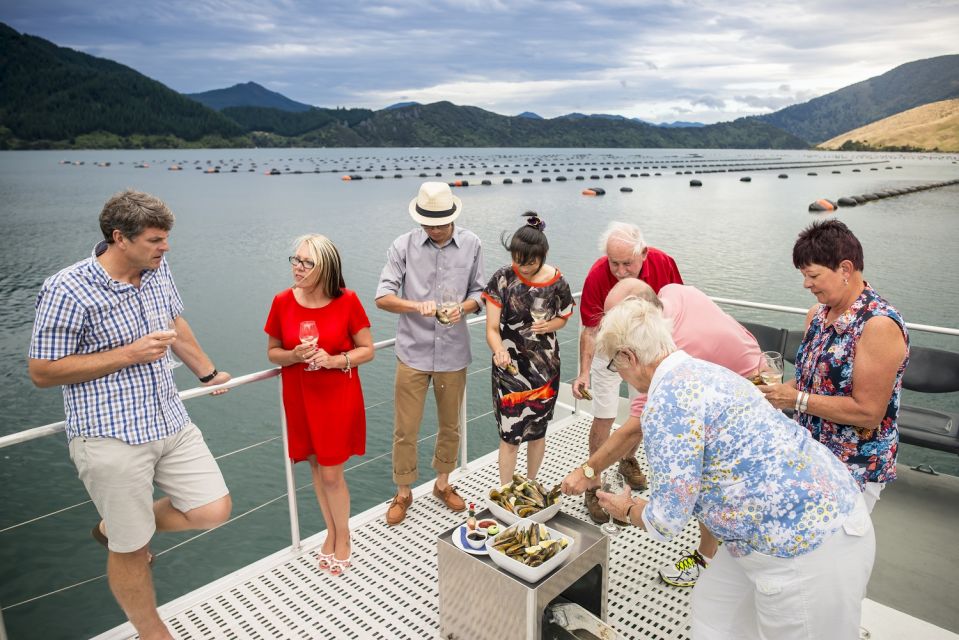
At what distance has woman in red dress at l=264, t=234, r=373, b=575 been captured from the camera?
10.0 feet

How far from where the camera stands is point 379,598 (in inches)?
126

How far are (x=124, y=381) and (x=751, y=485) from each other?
7.81 feet

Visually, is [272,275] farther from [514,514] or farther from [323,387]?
[514,514]

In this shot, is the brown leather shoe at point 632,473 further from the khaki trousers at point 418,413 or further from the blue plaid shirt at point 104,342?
the blue plaid shirt at point 104,342

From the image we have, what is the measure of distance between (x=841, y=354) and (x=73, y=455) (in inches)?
122

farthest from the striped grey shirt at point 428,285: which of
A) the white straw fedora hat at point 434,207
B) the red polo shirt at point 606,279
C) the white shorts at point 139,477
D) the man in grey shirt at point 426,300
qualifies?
the white shorts at point 139,477

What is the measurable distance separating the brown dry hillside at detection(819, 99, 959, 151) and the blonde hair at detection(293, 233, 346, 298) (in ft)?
447

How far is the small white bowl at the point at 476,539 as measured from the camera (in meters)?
2.63


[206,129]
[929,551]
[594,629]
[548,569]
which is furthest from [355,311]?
[206,129]

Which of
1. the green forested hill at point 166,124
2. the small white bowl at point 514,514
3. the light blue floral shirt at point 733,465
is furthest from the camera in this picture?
the green forested hill at point 166,124

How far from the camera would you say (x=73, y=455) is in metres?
2.44

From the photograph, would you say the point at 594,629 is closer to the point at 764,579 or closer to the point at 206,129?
the point at 764,579

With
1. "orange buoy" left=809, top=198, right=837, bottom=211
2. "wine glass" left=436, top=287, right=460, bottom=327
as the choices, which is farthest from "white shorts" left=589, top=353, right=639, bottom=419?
"orange buoy" left=809, top=198, right=837, bottom=211

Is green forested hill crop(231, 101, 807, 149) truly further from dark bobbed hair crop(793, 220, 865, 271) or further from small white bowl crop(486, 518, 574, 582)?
dark bobbed hair crop(793, 220, 865, 271)
